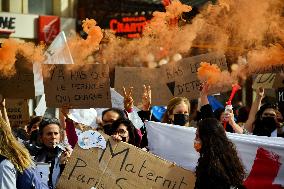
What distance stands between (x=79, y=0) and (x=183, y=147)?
15032 millimetres

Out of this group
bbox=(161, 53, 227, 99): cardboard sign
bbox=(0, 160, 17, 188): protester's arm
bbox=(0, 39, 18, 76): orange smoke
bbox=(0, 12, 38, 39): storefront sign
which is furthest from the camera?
bbox=(0, 12, 38, 39): storefront sign

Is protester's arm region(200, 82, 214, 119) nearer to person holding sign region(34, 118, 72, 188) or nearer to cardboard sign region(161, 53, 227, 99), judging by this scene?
cardboard sign region(161, 53, 227, 99)

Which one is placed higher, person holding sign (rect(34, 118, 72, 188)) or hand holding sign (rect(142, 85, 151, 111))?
hand holding sign (rect(142, 85, 151, 111))

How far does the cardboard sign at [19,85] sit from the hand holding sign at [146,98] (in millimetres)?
1219

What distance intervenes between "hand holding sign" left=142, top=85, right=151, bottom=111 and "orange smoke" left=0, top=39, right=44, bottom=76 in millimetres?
1457

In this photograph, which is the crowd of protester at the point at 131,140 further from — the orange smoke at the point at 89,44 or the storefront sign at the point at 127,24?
the storefront sign at the point at 127,24

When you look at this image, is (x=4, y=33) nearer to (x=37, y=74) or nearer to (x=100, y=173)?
(x=37, y=74)

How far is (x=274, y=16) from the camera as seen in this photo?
809 cm

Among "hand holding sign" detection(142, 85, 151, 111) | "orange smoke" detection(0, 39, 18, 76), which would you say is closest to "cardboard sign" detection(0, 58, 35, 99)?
"orange smoke" detection(0, 39, 18, 76)

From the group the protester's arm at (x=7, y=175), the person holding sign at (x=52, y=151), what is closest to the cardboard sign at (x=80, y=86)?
the person holding sign at (x=52, y=151)

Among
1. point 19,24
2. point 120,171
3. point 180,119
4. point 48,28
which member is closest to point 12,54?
point 180,119

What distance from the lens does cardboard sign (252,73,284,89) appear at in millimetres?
8266

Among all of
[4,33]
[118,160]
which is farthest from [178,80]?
[4,33]

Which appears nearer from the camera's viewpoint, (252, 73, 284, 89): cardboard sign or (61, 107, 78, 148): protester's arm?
(61, 107, 78, 148): protester's arm
